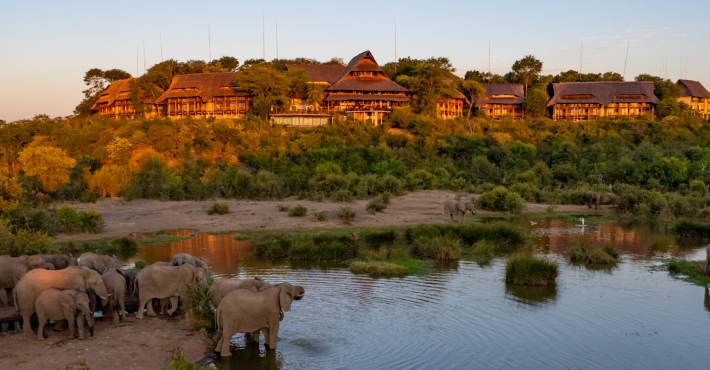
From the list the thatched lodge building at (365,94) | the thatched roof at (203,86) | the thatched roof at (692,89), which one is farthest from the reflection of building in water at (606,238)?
the thatched roof at (692,89)

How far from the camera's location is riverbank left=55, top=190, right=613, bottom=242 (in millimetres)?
30692

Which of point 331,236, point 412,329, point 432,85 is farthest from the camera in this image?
point 432,85

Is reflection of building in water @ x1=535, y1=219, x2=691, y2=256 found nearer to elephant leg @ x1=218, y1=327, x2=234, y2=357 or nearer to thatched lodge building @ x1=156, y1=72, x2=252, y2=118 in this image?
elephant leg @ x1=218, y1=327, x2=234, y2=357

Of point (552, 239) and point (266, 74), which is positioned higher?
point (266, 74)

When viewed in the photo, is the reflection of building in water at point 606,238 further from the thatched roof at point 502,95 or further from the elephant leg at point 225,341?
the thatched roof at point 502,95

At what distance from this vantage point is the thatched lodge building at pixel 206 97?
63.0 m

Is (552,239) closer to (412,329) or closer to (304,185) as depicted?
(412,329)

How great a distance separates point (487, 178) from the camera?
48812 millimetres

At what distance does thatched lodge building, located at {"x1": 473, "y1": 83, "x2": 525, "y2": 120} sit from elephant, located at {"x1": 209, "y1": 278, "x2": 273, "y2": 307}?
5862 cm

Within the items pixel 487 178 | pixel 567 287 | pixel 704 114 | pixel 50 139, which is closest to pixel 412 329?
pixel 567 287

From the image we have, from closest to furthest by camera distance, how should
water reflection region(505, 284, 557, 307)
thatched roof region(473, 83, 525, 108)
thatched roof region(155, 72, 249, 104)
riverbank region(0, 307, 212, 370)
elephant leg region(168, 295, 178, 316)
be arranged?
riverbank region(0, 307, 212, 370) → elephant leg region(168, 295, 178, 316) → water reflection region(505, 284, 557, 307) → thatched roof region(155, 72, 249, 104) → thatched roof region(473, 83, 525, 108)

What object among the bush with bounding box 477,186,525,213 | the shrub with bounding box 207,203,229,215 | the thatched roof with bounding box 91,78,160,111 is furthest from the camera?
the thatched roof with bounding box 91,78,160,111

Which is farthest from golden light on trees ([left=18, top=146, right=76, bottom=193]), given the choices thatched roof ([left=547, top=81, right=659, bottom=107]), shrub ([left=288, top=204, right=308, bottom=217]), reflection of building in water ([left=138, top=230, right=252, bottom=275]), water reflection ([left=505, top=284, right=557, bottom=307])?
thatched roof ([left=547, top=81, right=659, bottom=107])

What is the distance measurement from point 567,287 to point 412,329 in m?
6.44
